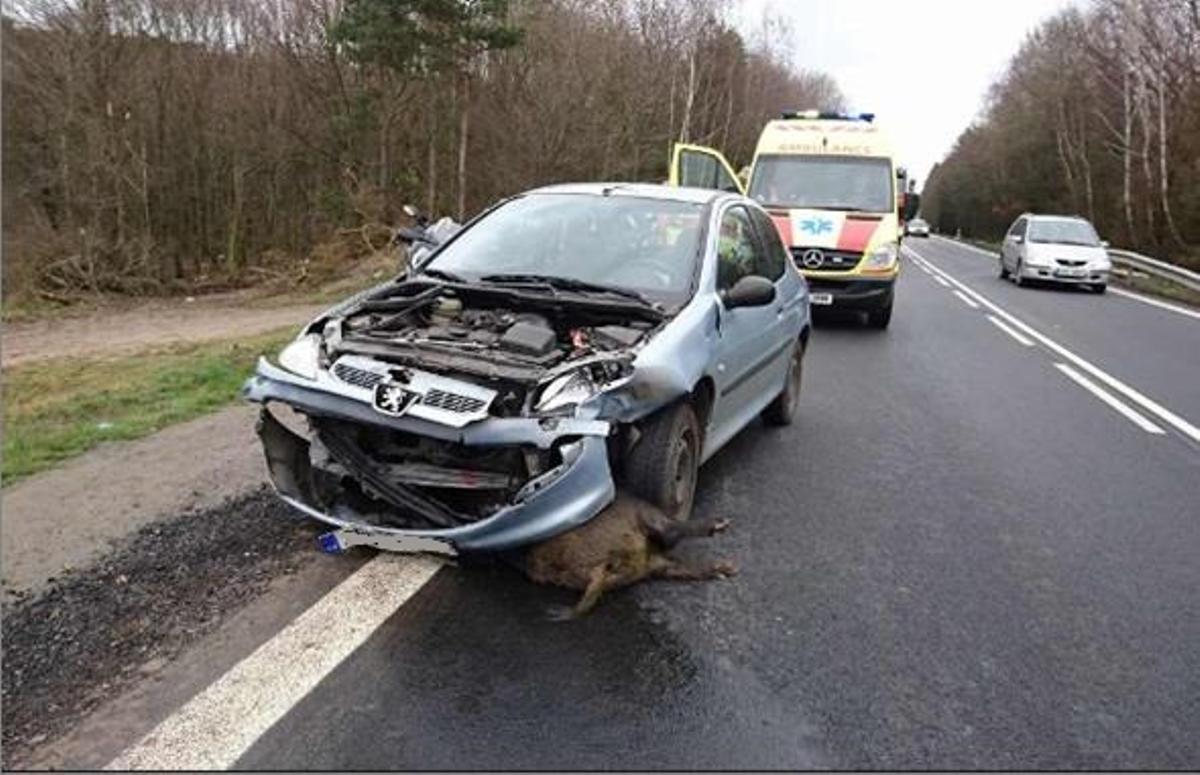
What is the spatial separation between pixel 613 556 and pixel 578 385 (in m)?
0.71

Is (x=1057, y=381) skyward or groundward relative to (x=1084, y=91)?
groundward

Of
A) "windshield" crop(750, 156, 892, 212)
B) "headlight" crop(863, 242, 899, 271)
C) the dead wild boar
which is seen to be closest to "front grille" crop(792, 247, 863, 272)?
"headlight" crop(863, 242, 899, 271)

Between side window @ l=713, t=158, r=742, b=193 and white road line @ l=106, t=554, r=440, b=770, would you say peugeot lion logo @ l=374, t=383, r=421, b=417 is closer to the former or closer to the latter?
white road line @ l=106, t=554, r=440, b=770

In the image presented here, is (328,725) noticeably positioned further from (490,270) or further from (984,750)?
(490,270)

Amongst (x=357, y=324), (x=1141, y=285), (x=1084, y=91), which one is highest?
(x=1084, y=91)

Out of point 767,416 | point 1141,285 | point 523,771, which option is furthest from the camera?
point 1141,285

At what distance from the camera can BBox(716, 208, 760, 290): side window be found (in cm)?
583

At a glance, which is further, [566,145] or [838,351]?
[566,145]

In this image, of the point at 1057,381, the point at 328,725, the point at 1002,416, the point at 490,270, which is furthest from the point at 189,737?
the point at 1057,381

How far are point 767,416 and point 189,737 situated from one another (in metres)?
5.30

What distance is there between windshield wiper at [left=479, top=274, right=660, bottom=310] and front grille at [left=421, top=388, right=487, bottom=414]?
125 centimetres

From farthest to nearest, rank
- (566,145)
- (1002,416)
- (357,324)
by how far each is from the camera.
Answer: (566,145), (1002,416), (357,324)

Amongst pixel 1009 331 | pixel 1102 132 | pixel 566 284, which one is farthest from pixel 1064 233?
pixel 1102 132

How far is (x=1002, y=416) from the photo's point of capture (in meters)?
8.55
